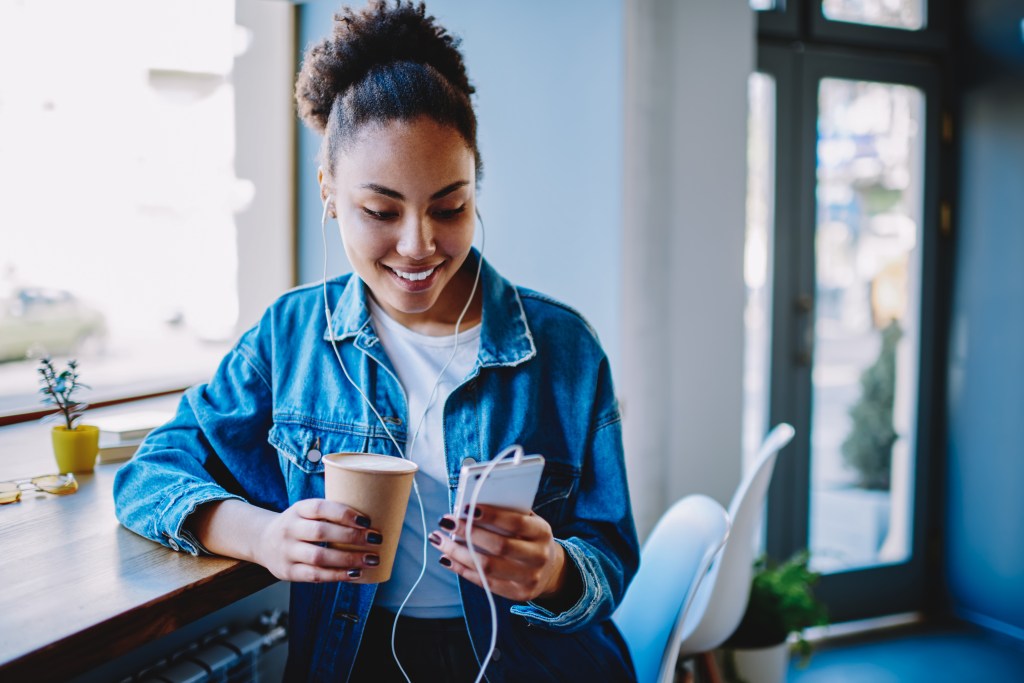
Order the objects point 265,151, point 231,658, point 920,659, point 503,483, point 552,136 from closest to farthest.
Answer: point 503,483 → point 231,658 → point 552,136 → point 265,151 → point 920,659

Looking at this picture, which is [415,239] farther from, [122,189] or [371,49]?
[122,189]

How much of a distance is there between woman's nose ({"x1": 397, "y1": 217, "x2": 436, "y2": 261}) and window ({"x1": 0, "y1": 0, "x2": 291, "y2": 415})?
45.9 inches

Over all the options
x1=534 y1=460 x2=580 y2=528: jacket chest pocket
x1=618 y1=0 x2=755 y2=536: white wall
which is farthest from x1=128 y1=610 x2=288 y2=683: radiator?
x1=618 y1=0 x2=755 y2=536: white wall

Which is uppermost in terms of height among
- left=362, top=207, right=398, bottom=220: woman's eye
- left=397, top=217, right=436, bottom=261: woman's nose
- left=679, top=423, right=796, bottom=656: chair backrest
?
left=362, top=207, right=398, bottom=220: woman's eye

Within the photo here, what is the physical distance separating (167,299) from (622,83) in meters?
1.49

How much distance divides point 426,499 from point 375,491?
0.31 meters

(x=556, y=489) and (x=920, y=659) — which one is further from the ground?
(x=556, y=489)

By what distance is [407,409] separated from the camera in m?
1.25

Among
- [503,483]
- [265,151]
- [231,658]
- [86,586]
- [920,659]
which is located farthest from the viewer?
[920,659]

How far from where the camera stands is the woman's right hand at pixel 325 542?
93cm

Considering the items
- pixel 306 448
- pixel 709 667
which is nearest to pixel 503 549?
pixel 306 448

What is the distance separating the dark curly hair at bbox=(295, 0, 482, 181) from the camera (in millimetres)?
1140

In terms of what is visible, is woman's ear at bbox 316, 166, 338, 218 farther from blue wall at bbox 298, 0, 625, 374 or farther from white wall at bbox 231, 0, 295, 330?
white wall at bbox 231, 0, 295, 330

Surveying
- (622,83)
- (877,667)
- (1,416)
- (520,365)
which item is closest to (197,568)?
(520,365)
